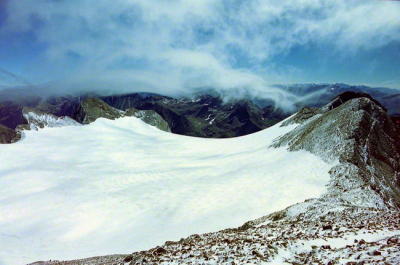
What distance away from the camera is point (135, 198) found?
47.3m

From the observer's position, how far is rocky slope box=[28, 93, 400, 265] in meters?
12.9

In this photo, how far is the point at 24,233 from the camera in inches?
1524

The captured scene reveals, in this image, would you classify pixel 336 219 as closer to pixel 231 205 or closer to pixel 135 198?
pixel 231 205

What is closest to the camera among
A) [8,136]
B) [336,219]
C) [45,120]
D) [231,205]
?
[336,219]

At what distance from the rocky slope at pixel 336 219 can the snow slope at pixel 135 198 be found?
148 inches

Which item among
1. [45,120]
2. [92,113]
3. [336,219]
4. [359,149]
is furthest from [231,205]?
[45,120]

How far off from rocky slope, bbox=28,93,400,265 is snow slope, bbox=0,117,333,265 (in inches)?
148

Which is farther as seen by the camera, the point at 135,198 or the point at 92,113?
the point at 92,113

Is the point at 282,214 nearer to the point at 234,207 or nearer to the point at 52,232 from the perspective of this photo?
the point at 234,207

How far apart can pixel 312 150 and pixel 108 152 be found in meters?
65.0

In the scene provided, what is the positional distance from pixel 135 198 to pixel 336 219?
33.3 metres

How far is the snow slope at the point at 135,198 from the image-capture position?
34719 millimetres

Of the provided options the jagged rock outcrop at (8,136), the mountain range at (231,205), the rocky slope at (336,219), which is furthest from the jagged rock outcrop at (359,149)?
the jagged rock outcrop at (8,136)

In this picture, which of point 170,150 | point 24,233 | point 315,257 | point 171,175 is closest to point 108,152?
point 170,150
